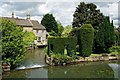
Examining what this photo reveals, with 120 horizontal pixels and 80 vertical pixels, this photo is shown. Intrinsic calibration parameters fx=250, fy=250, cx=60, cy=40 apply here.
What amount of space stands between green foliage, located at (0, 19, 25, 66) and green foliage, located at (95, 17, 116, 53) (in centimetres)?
1052

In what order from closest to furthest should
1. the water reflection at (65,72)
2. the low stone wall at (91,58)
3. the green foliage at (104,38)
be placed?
the water reflection at (65,72), the low stone wall at (91,58), the green foliage at (104,38)

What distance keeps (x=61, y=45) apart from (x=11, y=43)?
6.20 m

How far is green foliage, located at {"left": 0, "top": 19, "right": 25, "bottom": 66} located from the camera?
64.2 ft

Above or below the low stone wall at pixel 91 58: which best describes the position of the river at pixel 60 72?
below

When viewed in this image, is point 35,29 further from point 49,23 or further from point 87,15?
point 49,23

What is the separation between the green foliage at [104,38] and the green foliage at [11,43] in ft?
34.5

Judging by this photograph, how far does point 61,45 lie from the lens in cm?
2442

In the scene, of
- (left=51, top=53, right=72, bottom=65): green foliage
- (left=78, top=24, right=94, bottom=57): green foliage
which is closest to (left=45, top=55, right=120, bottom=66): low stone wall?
(left=51, top=53, right=72, bottom=65): green foliage

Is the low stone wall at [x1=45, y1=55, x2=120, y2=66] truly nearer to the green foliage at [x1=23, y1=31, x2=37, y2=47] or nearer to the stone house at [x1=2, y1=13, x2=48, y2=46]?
the green foliage at [x1=23, y1=31, x2=37, y2=47]

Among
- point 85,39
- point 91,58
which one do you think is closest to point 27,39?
point 85,39

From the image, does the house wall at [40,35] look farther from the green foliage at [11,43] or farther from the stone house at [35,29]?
the green foliage at [11,43]

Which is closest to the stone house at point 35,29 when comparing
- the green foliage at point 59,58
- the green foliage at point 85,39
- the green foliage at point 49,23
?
the green foliage at point 49,23

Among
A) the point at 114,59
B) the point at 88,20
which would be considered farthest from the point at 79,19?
the point at 114,59

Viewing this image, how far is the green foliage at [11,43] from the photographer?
19562 mm
